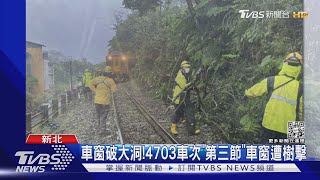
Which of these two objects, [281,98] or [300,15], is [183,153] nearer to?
[281,98]

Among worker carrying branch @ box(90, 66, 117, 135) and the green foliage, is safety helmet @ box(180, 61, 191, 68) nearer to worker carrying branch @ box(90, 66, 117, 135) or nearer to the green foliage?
the green foliage

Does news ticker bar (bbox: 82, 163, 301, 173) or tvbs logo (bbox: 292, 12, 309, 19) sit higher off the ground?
tvbs logo (bbox: 292, 12, 309, 19)

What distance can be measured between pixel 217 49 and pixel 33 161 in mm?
1404

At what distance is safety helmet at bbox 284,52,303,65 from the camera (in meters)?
2.65

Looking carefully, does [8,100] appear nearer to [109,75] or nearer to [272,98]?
[109,75]

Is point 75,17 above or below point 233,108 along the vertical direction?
above

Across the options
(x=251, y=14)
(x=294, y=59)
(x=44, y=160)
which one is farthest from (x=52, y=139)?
(x=294, y=59)

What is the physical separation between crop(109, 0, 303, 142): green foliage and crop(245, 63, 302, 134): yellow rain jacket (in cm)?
5

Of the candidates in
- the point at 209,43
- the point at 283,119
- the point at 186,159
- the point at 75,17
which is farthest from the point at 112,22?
the point at 283,119

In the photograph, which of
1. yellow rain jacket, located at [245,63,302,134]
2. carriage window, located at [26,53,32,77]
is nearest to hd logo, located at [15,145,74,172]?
carriage window, located at [26,53,32,77]

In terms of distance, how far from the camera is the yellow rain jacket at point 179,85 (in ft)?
9.12

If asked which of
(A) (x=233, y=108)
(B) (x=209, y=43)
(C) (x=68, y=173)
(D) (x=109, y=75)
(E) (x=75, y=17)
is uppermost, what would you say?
(E) (x=75, y=17)

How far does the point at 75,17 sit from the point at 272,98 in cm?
140

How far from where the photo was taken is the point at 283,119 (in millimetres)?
2689
